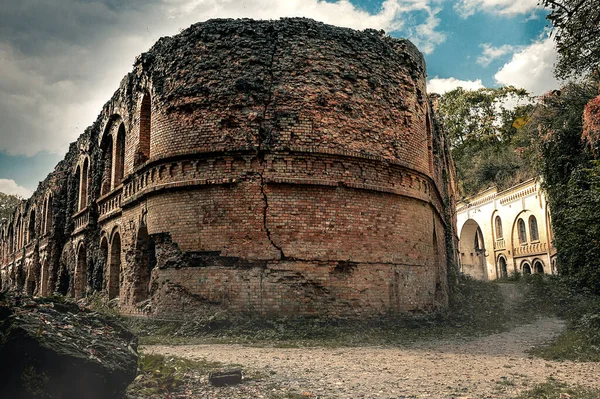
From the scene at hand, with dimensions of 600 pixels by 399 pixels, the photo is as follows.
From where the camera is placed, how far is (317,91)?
1050 cm

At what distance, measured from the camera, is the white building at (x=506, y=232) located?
1232 inches

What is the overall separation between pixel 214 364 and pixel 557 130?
1321 cm

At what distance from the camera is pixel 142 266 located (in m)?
11.4

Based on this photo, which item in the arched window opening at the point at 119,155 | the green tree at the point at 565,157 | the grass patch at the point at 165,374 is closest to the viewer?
the grass patch at the point at 165,374

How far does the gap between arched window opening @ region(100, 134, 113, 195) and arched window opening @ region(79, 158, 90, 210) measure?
7.28ft

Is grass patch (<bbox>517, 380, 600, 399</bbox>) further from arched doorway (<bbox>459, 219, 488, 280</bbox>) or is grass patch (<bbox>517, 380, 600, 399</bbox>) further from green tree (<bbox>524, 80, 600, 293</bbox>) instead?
arched doorway (<bbox>459, 219, 488, 280</bbox>)

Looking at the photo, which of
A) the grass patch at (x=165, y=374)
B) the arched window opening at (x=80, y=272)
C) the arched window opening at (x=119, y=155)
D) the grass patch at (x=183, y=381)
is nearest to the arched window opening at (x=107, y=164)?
the arched window opening at (x=119, y=155)

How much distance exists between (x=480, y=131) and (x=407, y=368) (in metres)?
37.9

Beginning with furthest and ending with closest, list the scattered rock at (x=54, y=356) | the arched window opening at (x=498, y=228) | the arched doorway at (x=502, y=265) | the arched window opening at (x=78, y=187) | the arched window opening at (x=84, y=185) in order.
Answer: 1. the arched window opening at (x=498, y=228)
2. the arched doorway at (x=502, y=265)
3. the arched window opening at (x=78, y=187)
4. the arched window opening at (x=84, y=185)
5. the scattered rock at (x=54, y=356)

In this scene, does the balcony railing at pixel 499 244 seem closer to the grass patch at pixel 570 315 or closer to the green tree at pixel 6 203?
the grass patch at pixel 570 315

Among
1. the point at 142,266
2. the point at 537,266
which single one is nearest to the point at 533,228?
the point at 537,266

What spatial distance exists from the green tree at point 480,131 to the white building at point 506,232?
195cm

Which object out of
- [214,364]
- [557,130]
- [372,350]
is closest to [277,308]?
[372,350]

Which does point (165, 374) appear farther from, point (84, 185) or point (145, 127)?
point (84, 185)
